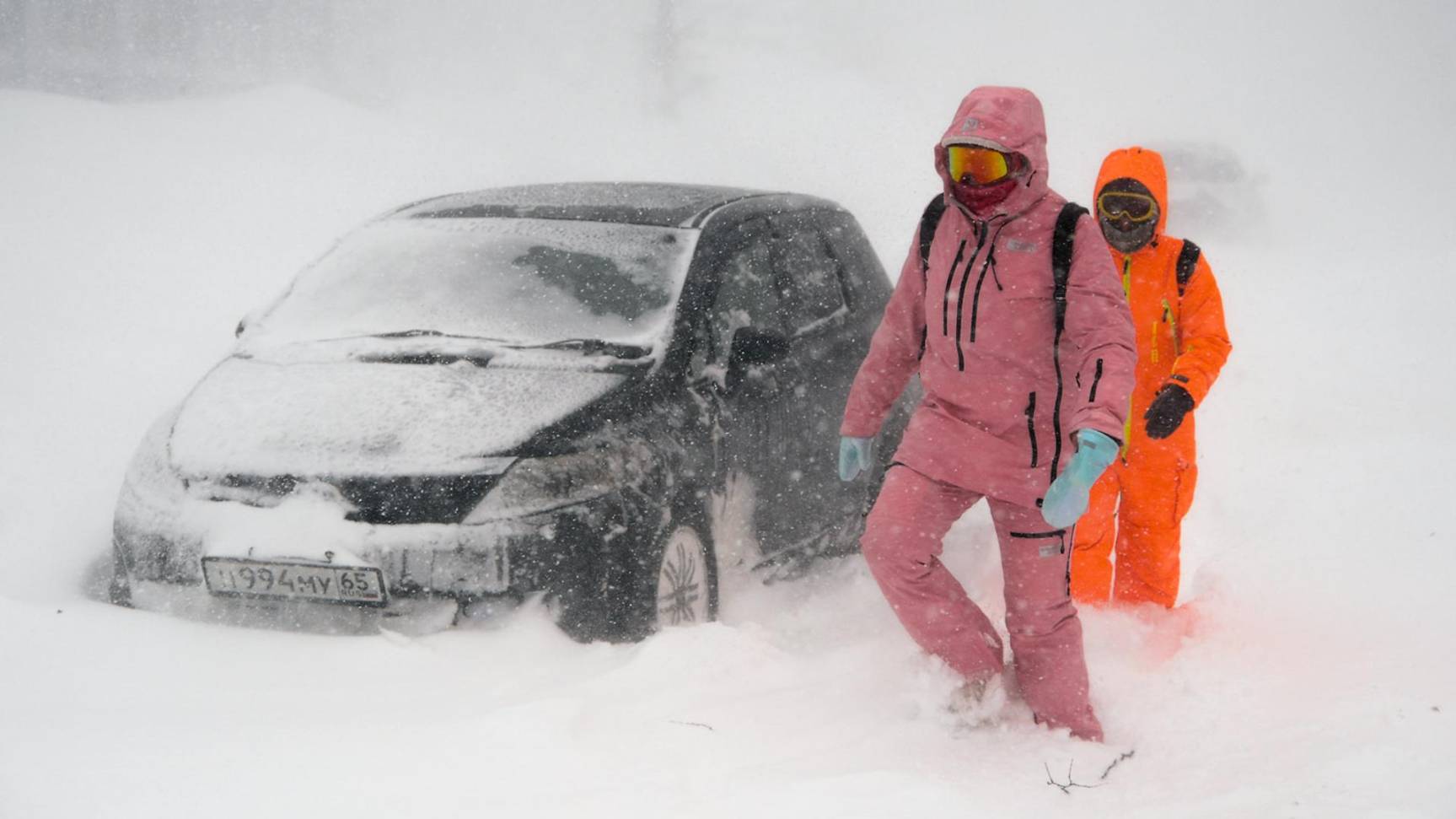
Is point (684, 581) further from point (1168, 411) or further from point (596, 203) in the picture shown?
point (596, 203)

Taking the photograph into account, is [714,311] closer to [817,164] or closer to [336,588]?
[336,588]

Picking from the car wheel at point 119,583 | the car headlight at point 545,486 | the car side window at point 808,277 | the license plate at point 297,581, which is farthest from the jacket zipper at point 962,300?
the car wheel at point 119,583

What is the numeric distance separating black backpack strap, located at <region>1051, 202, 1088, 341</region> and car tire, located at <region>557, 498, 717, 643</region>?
134 centimetres

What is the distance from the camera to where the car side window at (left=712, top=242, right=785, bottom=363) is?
14.7 feet

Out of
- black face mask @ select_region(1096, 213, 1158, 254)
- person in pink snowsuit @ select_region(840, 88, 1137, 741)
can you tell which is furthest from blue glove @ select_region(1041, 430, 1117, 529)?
black face mask @ select_region(1096, 213, 1158, 254)

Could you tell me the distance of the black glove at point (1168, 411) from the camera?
4.00 m

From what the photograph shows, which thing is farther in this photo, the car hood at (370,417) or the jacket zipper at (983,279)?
the car hood at (370,417)

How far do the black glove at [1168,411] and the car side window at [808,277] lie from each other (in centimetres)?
146

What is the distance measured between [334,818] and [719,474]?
1910 millimetres

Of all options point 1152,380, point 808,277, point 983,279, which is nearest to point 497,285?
point 808,277

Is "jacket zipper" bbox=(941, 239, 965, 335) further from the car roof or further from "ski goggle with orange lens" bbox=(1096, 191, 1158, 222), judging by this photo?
the car roof

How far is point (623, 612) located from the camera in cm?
370

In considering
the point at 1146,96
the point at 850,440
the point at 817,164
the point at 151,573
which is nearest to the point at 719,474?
the point at 850,440

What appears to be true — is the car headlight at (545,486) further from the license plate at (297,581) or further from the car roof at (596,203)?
the car roof at (596,203)
